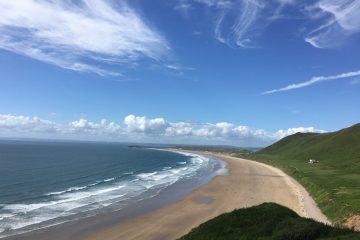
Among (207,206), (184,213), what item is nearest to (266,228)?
(184,213)

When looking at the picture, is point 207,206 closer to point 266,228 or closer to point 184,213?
point 184,213

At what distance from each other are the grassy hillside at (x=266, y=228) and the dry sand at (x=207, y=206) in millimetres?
12631

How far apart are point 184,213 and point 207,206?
20.3 feet

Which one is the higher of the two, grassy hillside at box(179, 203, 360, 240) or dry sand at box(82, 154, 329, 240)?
grassy hillside at box(179, 203, 360, 240)

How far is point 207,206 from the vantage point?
184ft

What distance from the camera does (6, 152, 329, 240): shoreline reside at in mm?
39500

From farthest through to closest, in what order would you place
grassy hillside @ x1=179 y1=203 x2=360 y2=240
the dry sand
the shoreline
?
the dry sand < the shoreline < grassy hillside @ x1=179 y1=203 x2=360 y2=240

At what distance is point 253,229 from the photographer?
2516cm

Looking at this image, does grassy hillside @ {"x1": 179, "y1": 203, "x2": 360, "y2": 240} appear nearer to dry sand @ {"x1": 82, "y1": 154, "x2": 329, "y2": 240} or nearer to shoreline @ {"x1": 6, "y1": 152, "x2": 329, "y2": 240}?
dry sand @ {"x1": 82, "y1": 154, "x2": 329, "y2": 240}

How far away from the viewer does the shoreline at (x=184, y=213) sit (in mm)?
39500

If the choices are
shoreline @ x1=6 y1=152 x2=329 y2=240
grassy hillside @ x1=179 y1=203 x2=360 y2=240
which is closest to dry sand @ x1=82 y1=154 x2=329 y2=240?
shoreline @ x1=6 y1=152 x2=329 y2=240

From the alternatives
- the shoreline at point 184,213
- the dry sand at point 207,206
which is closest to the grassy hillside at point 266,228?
the dry sand at point 207,206

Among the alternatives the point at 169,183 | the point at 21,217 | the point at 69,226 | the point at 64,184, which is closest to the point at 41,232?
the point at 69,226

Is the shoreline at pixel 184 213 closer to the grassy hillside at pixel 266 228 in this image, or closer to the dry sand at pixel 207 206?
the dry sand at pixel 207 206
